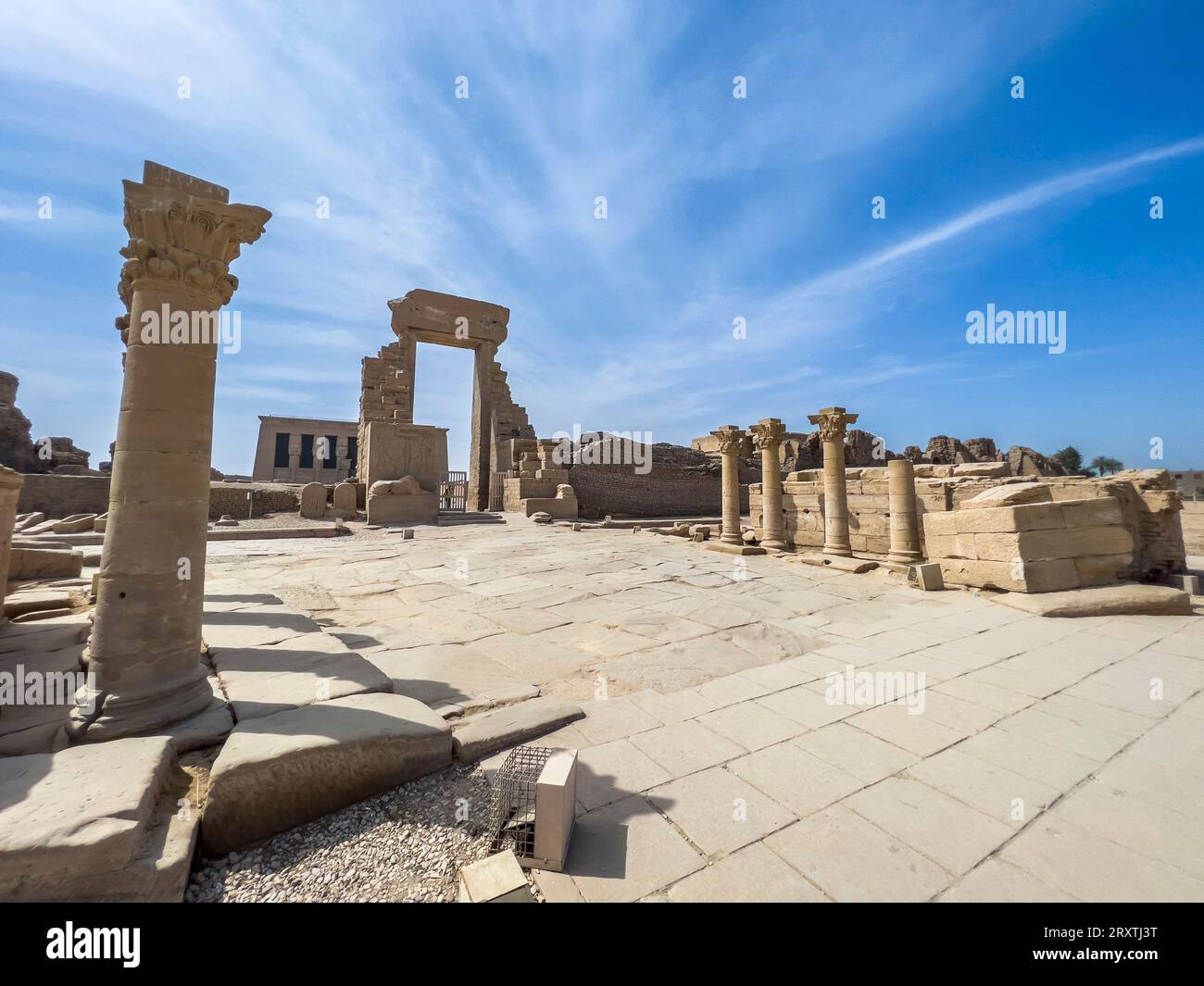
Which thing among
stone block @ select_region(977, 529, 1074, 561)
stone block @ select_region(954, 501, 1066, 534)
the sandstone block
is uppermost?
the sandstone block

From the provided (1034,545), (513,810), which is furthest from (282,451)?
(1034,545)

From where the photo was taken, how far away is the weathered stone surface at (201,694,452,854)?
217 cm

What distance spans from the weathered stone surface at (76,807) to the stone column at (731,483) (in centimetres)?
1260

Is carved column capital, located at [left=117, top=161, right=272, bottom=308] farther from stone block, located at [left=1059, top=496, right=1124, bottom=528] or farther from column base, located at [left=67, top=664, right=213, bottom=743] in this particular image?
stone block, located at [left=1059, top=496, right=1124, bottom=528]

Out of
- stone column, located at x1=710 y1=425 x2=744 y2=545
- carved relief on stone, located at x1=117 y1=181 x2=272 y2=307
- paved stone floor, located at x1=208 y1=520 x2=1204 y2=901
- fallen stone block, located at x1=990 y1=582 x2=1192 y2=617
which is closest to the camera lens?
paved stone floor, located at x1=208 y1=520 x2=1204 y2=901

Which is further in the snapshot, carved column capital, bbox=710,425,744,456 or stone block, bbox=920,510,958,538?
carved column capital, bbox=710,425,744,456

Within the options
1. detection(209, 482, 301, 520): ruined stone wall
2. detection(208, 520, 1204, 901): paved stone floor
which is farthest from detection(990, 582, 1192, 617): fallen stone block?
detection(209, 482, 301, 520): ruined stone wall

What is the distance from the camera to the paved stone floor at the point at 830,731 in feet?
6.74

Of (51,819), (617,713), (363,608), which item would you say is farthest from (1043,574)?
(51,819)

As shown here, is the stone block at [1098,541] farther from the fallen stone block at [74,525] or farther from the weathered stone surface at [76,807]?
the fallen stone block at [74,525]

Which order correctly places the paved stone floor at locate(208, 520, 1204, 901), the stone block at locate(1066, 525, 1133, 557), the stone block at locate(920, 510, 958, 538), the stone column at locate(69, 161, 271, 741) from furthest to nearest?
the stone block at locate(920, 510, 958, 538) → the stone block at locate(1066, 525, 1133, 557) → the stone column at locate(69, 161, 271, 741) → the paved stone floor at locate(208, 520, 1204, 901)

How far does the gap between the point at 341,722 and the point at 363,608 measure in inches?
151

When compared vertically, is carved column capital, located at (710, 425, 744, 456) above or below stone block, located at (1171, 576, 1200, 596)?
above

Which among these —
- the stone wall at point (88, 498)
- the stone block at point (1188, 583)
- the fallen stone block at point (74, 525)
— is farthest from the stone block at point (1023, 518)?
the stone wall at point (88, 498)
